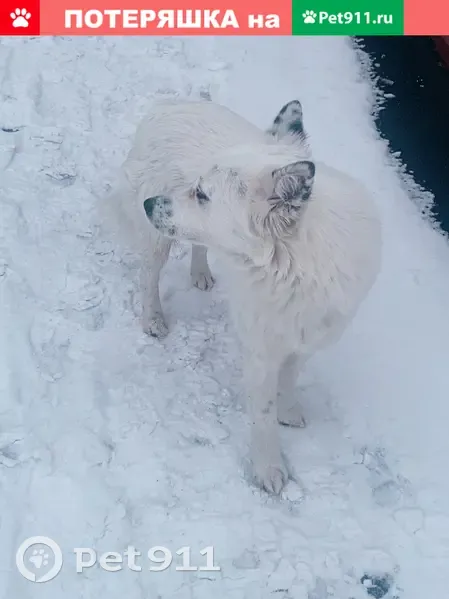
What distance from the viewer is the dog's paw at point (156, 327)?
448cm

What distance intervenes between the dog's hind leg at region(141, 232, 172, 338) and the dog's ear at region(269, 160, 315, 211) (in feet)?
4.49

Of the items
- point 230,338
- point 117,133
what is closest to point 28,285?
point 230,338

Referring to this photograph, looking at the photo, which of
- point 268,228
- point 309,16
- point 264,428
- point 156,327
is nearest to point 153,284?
point 156,327

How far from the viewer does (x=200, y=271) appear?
185 inches

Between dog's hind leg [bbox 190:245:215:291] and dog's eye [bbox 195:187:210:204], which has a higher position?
dog's eye [bbox 195:187:210:204]

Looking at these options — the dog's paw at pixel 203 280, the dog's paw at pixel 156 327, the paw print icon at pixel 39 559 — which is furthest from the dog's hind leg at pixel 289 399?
the paw print icon at pixel 39 559

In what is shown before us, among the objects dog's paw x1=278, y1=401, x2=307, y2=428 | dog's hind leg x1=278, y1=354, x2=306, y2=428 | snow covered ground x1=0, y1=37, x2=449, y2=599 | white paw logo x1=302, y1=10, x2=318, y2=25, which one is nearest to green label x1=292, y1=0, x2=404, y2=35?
white paw logo x1=302, y1=10, x2=318, y2=25

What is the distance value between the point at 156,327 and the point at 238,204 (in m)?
1.56

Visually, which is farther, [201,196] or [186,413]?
[186,413]

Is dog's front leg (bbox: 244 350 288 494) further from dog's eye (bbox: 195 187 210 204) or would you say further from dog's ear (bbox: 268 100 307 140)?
dog's ear (bbox: 268 100 307 140)

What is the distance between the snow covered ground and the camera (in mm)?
3518

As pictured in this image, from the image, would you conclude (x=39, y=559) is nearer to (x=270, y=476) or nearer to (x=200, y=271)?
(x=270, y=476)

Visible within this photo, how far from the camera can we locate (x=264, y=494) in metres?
3.76

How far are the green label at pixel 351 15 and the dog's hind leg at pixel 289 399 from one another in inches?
94.1
